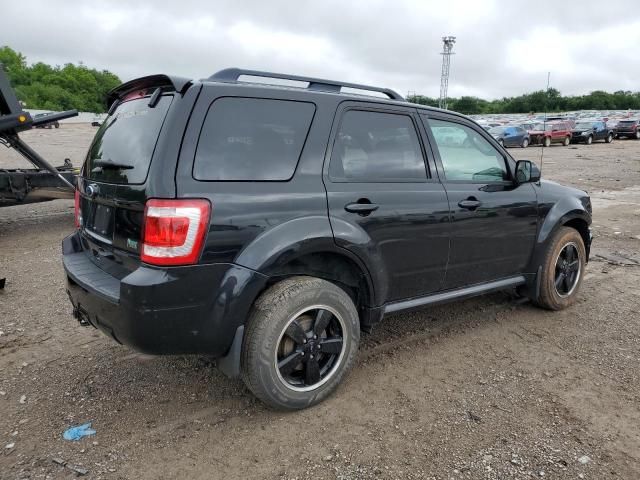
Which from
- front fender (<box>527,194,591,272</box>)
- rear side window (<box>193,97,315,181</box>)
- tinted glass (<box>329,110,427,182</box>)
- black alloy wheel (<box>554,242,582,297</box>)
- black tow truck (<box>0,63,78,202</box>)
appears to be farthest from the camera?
black tow truck (<box>0,63,78,202</box>)

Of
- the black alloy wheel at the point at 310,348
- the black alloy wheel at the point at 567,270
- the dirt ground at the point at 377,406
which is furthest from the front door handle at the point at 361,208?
the black alloy wheel at the point at 567,270

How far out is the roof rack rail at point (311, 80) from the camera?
2.92m

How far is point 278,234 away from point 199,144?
623 mm

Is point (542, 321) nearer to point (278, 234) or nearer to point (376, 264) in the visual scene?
point (376, 264)

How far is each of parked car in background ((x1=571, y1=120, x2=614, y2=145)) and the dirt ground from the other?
3210cm

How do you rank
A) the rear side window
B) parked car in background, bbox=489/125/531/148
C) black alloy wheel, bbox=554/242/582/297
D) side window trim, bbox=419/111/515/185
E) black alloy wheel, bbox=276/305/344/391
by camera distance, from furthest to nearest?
parked car in background, bbox=489/125/531/148 < black alloy wheel, bbox=554/242/582/297 < side window trim, bbox=419/111/515/185 < black alloy wheel, bbox=276/305/344/391 < the rear side window

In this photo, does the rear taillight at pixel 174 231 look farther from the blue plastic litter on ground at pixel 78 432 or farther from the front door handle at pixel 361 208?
the blue plastic litter on ground at pixel 78 432

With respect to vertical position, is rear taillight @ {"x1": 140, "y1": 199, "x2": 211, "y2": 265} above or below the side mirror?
below

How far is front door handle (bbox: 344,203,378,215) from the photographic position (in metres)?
3.03

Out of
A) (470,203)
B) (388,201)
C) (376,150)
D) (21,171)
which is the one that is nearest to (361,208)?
(388,201)

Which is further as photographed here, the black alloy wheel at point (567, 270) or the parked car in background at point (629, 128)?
the parked car in background at point (629, 128)

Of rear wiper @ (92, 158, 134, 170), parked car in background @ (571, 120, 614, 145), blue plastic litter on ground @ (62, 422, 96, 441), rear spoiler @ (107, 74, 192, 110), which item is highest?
parked car in background @ (571, 120, 614, 145)

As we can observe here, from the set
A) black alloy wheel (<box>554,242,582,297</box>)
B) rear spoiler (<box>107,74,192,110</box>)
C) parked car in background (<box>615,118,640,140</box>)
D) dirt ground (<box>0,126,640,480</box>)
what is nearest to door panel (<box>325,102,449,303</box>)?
dirt ground (<box>0,126,640,480</box>)

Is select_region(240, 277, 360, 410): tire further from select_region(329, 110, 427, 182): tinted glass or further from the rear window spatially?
the rear window
